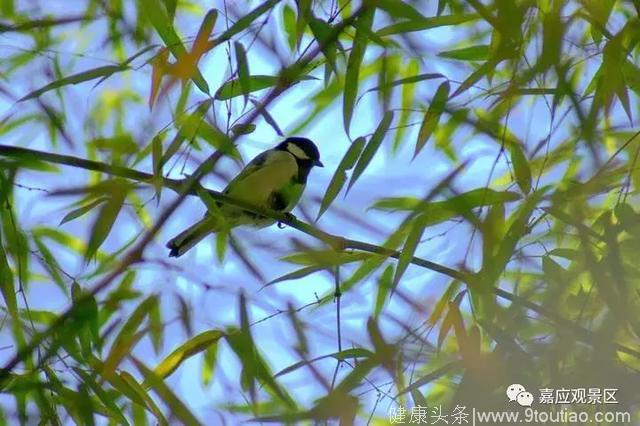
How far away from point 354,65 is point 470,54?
17 cm

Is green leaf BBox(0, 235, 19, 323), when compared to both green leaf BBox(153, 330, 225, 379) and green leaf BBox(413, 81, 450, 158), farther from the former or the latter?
green leaf BBox(413, 81, 450, 158)

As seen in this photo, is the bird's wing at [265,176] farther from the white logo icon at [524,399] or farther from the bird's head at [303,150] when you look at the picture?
the white logo icon at [524,399]

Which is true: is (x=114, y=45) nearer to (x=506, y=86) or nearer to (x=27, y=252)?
(x=27, y=252)

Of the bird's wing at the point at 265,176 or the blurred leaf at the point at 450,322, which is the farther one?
the bird's wing at the point at 265,176

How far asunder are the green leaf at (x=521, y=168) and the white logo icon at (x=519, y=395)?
27 cm

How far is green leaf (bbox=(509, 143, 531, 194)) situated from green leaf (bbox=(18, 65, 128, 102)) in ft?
1.72

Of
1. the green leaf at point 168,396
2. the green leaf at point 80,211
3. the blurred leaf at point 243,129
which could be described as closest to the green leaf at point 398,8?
the blurred leaf at point 243,129

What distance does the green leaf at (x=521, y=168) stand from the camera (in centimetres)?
140

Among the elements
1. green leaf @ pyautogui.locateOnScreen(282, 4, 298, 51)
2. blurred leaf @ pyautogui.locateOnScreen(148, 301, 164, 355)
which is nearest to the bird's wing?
green leaf @ pyautogui.locateOnScreen(282, 4, 298, 51)

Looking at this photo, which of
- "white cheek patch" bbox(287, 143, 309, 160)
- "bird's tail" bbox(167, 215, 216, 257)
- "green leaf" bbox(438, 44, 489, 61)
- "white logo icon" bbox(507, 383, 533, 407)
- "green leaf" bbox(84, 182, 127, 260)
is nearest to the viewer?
"white logo icon" bbox(507, 383, 533, 407)

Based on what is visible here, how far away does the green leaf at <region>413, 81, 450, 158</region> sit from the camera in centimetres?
139

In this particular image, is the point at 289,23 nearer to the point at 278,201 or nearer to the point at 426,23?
the point at 426,23

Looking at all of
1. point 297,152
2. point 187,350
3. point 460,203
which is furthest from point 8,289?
point 297,152

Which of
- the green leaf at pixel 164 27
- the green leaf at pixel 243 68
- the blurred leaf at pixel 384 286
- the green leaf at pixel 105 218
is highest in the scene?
the green leaf at pixel 164 27
